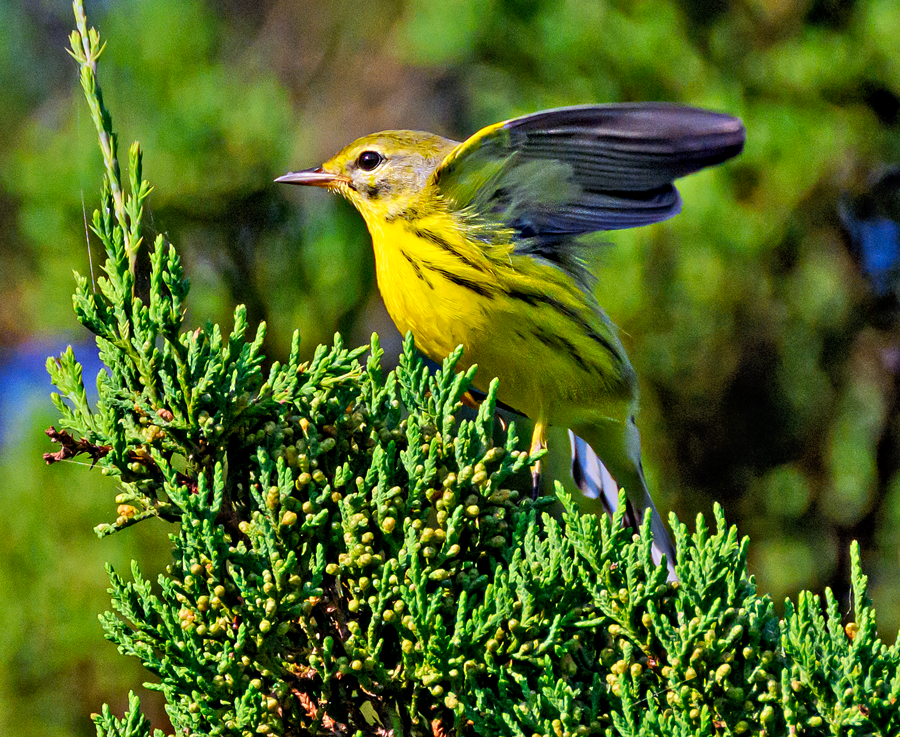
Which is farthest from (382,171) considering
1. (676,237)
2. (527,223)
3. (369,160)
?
(676,237)

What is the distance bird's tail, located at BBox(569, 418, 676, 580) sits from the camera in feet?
8.56

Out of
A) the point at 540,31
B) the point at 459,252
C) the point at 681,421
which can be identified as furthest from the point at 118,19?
the point at 681,421

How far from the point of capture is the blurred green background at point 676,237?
319 cm

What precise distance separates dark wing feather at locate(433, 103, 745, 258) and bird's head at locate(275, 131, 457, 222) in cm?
15

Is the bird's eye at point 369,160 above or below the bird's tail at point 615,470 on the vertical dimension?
above

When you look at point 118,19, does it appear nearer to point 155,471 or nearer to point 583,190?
point 583,190

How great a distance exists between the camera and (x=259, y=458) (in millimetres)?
1443

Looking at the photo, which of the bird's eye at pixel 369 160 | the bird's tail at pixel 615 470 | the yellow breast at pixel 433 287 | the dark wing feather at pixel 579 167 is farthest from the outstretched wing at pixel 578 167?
the bird's tail at pixel 615 470

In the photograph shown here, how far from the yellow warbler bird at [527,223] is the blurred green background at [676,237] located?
0.75 metres

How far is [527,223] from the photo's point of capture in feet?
7.52

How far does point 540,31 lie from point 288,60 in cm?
168

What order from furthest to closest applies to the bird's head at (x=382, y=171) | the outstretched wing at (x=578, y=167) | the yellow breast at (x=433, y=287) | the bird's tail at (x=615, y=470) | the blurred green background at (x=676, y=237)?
1. the blurred green background at (x=676, y=237)
2. the bird's tail at (x=615, y=470)
3. the bird's head at (x=382, y=171)
4. the yellow breast at (x=433, y=287)
5. the outstretched wing at (x=578, y=167)

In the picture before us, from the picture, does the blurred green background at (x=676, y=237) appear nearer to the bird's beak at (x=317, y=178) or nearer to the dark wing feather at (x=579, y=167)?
the bird's beak at (x=317, y=178)

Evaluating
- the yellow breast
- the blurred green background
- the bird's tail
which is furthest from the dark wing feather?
the blurred green background
